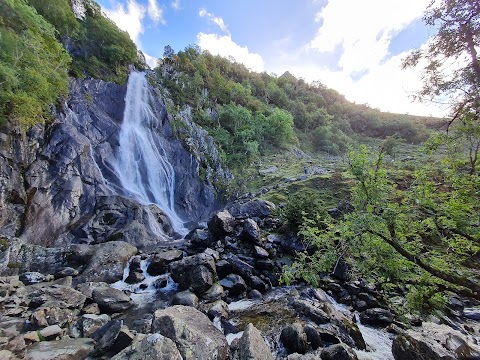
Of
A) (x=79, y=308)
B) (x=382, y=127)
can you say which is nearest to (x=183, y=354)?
(x=79, y=308)

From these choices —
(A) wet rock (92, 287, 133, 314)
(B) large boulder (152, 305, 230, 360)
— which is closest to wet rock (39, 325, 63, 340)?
(A) wet rock (92, 287, 133, 314)

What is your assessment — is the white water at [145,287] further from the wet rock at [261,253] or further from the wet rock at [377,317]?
the wet rock at [377,317]

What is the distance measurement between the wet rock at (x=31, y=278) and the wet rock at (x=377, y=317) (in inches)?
501

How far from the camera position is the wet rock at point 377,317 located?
8352 millimetres

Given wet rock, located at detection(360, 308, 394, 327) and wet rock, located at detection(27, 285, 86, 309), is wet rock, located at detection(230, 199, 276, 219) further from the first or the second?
wet rock, located at detection(27, 285, 86, 309)

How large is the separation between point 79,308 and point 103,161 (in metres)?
15.7

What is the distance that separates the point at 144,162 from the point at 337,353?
23.2 meters

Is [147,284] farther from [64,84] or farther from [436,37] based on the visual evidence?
[64,84]

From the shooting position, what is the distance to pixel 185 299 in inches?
364

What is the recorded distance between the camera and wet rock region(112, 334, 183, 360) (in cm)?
428

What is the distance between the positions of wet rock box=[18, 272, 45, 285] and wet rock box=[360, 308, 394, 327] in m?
12.7

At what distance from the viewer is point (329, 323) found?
7.44 metres

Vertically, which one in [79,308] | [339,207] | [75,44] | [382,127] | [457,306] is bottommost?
[457,306]

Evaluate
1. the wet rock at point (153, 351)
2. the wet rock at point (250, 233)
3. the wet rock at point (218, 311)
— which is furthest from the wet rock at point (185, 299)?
the wet rock at point (250, 233)
